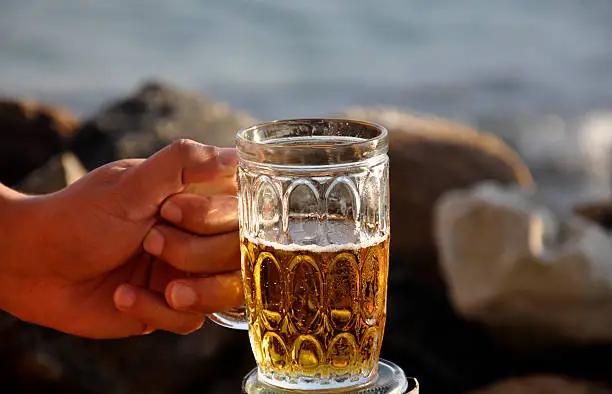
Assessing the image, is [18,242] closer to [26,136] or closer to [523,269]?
[523,269]

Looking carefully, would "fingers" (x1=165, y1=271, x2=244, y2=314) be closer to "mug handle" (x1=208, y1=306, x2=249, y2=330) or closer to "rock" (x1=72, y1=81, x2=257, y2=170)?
"mug handle" (x1=208, y1=306, x2=249, y2=330)

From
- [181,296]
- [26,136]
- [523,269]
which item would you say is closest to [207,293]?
[181,296]

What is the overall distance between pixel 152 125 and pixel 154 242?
8.32ft

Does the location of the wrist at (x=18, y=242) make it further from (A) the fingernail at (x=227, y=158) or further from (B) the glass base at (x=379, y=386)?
(B) the glass base at (x=379, y=386)

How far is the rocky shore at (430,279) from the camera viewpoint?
150 inches

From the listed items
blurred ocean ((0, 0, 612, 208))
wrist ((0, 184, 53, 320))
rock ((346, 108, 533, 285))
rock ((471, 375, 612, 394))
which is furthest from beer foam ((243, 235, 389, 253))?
blurred ocean ((0, 0, 612, 208))

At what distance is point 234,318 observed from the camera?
63.4 inches

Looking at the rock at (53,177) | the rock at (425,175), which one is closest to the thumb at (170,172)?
the rock at (53,177)

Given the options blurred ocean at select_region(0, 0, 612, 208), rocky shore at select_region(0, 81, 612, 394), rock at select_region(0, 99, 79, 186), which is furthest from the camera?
blurred ocean at select_region(0, 0, 612, 208)

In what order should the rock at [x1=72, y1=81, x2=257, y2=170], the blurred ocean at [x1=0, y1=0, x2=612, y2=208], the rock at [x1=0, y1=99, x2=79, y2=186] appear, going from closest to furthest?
the rock at [x1=72, y1=81, x2=257, y2=170], the rock at [x1=0, y1=99, x2=79, y2=186], the blurred ocean at [x1=0, y1=0, x2=612, y2=208]

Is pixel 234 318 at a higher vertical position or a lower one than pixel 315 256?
lower

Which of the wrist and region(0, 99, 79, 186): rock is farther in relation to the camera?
region(0, 99, 79, 186): rock

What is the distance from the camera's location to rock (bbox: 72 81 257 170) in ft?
13.6

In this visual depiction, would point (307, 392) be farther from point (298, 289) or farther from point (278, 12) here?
point (278, 12)
